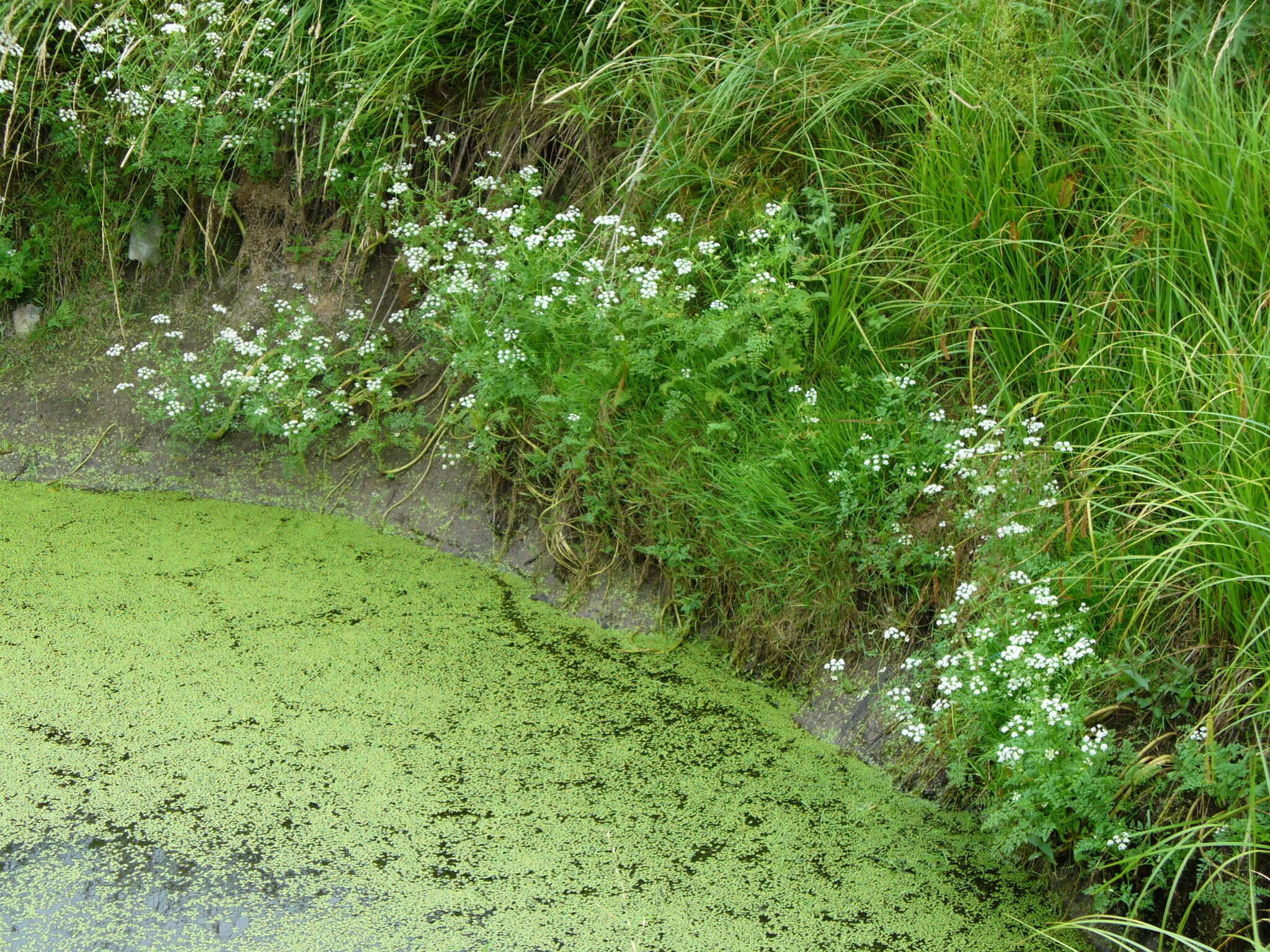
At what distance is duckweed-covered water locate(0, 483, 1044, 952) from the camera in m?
2.01

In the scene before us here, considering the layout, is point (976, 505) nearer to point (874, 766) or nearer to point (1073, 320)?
point (1073, 320)

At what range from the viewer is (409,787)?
2340 mm

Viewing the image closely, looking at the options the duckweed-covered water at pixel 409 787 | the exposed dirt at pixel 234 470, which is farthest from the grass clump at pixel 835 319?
the duckweed-covered water at pixel 409 787

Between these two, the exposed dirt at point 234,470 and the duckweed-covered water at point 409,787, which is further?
the exposed dirt at point 234,470

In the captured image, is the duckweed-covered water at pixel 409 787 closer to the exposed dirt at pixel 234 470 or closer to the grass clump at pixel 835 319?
the exposed dirt at pixel 234 470

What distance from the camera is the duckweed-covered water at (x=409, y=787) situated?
201cm

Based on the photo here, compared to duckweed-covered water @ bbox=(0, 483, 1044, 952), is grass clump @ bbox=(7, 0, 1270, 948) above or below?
above

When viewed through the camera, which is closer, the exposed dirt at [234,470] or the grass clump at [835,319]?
the grass clump at [835,319]

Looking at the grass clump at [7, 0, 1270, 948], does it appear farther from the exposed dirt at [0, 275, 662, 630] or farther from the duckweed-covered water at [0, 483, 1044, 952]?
the duckweed-covered water at [0, 483, 1044, 952]

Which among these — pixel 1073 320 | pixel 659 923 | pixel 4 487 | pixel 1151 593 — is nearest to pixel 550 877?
pixel 659 923

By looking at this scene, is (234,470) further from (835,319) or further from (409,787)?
(835,319)

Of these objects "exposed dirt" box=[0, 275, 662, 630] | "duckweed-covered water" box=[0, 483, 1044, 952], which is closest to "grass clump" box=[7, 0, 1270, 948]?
"exposed dirt" box=[0, 275, 662, 630]

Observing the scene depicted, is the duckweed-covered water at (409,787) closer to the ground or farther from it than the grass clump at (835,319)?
closer to the ground

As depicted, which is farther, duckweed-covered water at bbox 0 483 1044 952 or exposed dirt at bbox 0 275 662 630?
exposed dirt at bbox 0 275 662 630
